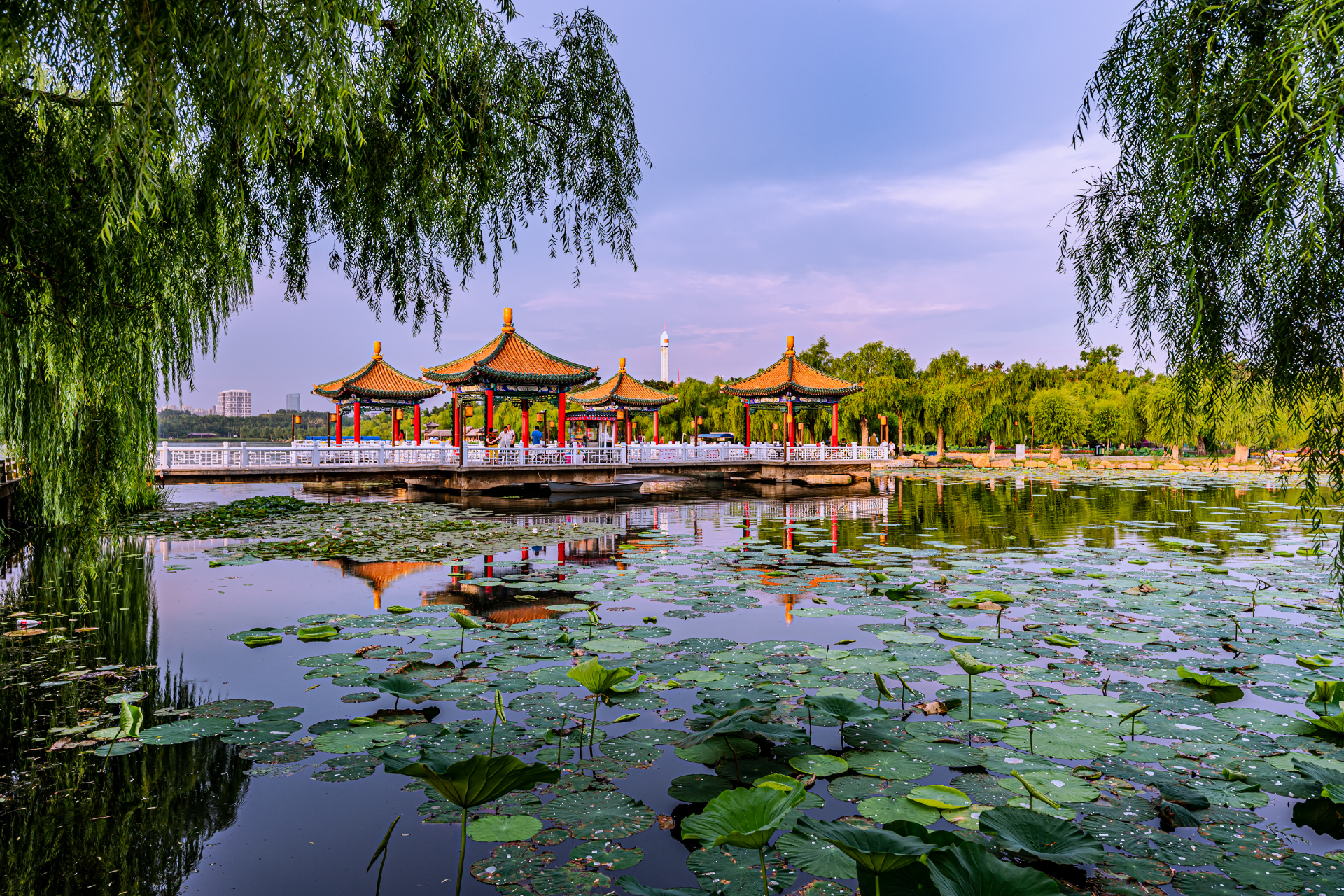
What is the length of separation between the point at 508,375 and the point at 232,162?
14151mm

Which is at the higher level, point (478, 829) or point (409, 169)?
point (409, 169)

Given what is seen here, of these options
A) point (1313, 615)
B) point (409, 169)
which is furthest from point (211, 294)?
point (1313, 615)

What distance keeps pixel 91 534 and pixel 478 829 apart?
2.03 meters

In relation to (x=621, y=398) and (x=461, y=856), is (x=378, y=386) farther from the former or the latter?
(x=461, y=856)

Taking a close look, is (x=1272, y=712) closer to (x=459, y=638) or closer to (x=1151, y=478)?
(x=459, y=638)

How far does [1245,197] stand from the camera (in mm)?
2336

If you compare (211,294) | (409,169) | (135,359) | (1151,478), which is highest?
(409,169)

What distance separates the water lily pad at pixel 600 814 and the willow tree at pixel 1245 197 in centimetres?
250

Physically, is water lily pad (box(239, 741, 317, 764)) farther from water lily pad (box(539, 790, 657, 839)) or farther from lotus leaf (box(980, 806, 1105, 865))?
lotus leaf (box(980, 806, 1105, 865))

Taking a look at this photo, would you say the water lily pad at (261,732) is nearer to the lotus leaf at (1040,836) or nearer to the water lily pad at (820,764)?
the water lily pad at (820,764)

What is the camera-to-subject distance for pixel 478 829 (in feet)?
5.96

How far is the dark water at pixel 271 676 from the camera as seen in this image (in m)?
1.83

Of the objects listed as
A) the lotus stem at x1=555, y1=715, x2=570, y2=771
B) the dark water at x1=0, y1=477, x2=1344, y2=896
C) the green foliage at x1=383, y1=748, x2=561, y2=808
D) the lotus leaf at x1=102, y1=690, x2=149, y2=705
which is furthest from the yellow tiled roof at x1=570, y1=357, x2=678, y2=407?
the green foliage at x1=383, y1=748, x2=561, y2=808

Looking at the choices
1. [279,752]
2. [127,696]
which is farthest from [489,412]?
[279,752]
